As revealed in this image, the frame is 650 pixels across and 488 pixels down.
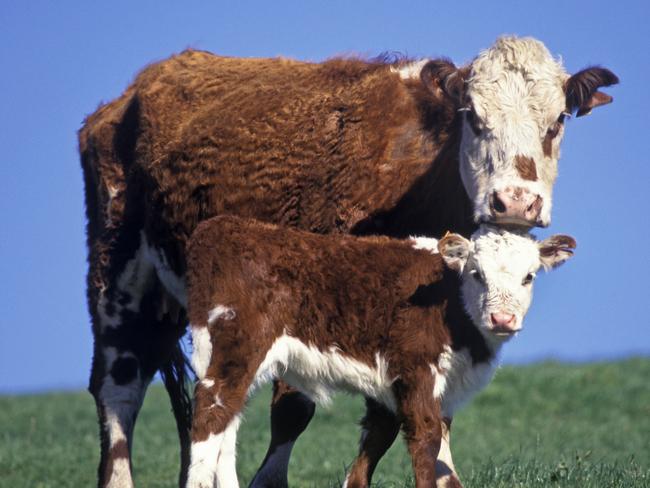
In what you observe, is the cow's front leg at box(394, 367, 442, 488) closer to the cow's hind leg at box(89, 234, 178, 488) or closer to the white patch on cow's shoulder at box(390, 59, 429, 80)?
the white patch on cow's shoulder at box(390, 59, 429, 80)

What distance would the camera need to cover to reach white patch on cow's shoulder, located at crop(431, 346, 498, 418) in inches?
262

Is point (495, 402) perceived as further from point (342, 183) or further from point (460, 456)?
point (342, 183)

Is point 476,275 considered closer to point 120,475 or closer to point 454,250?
point 454,250

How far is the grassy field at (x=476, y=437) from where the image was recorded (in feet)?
30.6

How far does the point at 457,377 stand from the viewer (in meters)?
6.79

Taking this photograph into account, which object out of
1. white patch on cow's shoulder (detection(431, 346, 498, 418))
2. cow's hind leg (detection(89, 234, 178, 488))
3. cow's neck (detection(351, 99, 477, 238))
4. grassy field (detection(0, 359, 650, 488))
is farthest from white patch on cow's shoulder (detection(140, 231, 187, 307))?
white patch on cow's shoulder (detection(431, 346, 498, 418))

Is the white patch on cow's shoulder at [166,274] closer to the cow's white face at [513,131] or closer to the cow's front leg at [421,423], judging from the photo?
the cow's white face at [513,131]

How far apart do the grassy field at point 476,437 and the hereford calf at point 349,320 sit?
131 centimetres

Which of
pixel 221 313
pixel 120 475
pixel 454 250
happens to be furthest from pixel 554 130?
pixel 120 475

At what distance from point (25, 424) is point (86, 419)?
3.81 feet

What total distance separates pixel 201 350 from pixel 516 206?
188cm

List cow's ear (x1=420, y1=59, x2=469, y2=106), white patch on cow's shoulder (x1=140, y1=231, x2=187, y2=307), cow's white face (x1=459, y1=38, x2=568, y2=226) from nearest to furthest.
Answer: cow's white face (x1=459, y1=38, x2=568, y2=226) < cow's ear (x1=420, y1=59, x2=469, y2=106) < white patch on cow's shoulder (x1=140, y1=231, x2=187, y2=307)

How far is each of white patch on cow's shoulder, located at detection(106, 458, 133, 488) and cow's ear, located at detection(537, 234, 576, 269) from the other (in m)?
4.23

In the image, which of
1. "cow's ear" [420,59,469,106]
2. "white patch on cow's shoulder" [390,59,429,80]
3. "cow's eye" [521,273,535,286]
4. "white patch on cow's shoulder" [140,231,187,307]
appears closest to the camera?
"cow's eye" [521,273,535,286]
